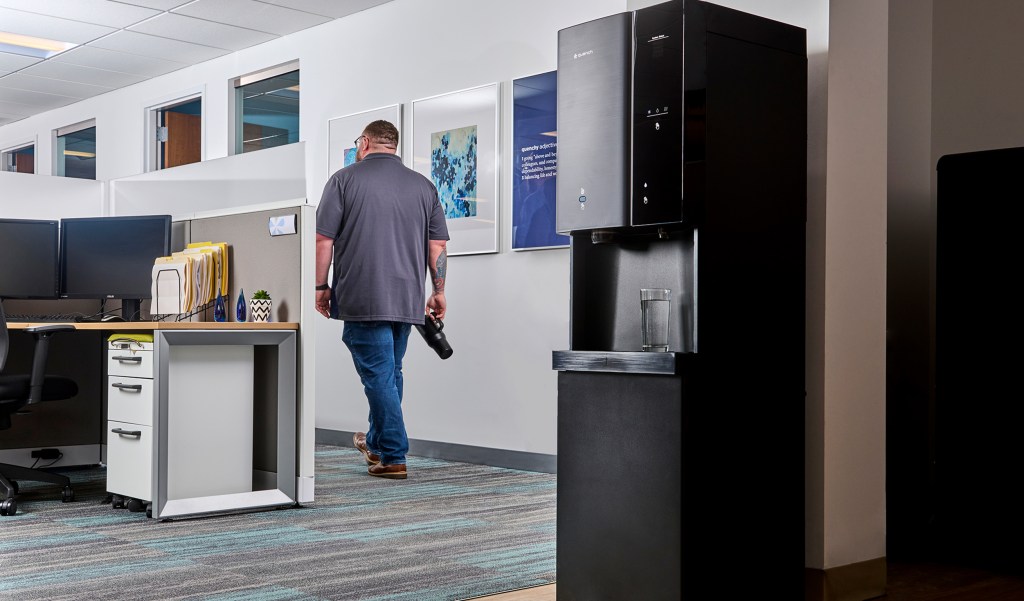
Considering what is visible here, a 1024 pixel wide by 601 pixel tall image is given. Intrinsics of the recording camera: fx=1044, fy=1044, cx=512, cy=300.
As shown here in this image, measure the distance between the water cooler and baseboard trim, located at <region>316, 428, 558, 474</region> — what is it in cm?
225

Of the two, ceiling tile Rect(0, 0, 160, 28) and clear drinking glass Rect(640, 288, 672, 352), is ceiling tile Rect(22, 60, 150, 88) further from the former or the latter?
clear drinking glass Rect(640, 288, 672, 352)

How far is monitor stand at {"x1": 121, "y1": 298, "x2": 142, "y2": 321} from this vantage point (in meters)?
4.20

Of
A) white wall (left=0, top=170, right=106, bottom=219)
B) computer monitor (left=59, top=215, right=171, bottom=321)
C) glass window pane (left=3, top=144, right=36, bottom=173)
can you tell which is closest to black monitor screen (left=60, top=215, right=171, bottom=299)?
computer monitor (left=59, top=215, right=171, bottom=321)

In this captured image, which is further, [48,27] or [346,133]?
[48,27]

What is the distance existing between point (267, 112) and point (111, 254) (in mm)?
2384

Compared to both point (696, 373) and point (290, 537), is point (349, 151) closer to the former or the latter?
point (290, 537)

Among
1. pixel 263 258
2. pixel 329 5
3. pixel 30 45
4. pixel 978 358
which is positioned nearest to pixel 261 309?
pixel 263 258

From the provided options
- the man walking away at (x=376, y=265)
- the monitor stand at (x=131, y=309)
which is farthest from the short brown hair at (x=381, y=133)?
the monitor stand at (x=131, y=309)

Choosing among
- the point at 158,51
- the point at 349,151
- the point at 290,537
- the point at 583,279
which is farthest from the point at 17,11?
the point at 583,279

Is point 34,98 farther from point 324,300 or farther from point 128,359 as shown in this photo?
point 128,359

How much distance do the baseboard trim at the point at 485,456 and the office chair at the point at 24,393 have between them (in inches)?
69.8

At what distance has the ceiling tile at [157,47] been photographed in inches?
241

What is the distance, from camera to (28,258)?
4.23 metres

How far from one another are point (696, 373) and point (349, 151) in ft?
12.8
